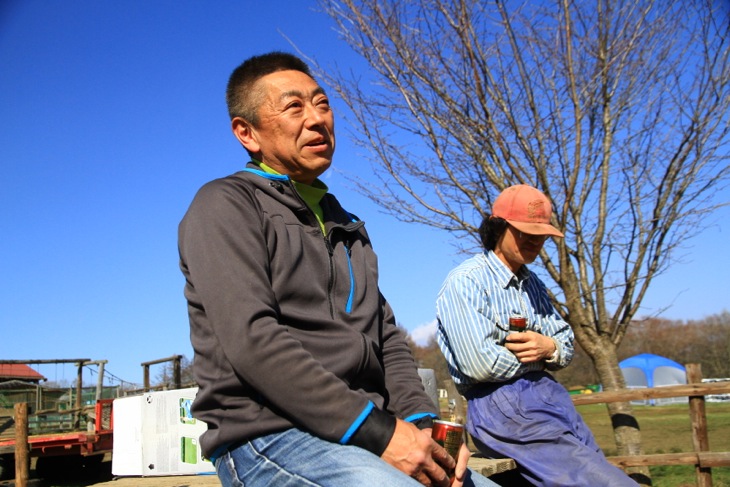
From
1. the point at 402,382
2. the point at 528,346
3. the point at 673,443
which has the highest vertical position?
the point at 528,346

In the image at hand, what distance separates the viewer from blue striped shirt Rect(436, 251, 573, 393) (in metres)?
3.16

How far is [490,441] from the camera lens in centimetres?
334

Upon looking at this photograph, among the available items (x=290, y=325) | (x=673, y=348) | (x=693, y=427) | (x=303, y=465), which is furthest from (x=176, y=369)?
(x=673, y=348)

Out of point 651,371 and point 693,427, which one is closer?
point 693,427

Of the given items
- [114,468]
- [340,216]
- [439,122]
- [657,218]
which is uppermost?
[439,122]

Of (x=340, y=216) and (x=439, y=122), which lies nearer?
(x=340, y=216)

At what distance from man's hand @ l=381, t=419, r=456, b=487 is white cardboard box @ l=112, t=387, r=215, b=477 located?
2.80 meters

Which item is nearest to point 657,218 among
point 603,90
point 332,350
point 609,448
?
point 603,90

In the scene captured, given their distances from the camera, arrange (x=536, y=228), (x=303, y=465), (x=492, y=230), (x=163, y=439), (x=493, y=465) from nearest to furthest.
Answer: (x=303, y=465) → (x=493, y=465) → (x=536, y=228) → (x=492, y=230) → (x=163, y=439)

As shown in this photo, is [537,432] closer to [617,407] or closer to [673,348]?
[617,407]

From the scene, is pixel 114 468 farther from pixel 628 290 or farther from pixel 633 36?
pixel 633 36

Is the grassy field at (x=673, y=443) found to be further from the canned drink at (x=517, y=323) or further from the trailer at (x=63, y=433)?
the trailer at (x=63, y=433)

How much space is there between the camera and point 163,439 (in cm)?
456

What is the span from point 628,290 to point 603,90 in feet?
6.07
